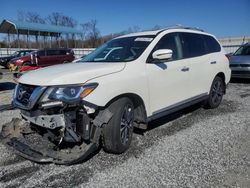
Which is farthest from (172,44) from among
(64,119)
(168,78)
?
(64,119)

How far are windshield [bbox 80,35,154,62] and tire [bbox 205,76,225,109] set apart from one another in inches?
95.7

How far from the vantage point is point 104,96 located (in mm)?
3492

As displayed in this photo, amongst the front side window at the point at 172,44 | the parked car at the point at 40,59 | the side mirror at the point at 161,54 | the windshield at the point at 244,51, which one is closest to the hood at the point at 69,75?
the side mirror at the point at 161,54

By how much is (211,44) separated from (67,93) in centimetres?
422

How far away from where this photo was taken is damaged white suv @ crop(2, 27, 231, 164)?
3359 mm

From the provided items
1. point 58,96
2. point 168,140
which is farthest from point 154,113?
point 58,96

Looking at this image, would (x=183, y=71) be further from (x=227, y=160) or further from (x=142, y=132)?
(x=227, y=160)

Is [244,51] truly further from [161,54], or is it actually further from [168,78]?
[161,54]

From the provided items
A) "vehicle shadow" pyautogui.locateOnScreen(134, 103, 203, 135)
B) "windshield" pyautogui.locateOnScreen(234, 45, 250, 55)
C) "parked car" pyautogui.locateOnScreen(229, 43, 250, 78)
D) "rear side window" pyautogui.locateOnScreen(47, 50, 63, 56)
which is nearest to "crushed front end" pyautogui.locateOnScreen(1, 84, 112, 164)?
"vehicle shadow" pyautogui.locateOnScreen(134, 103, 203, 135)

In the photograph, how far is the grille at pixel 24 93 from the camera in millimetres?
3568

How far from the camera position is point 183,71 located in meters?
4.98

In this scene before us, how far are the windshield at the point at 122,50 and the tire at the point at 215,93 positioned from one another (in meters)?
2.43

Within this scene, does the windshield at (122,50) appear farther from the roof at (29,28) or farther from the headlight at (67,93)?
the roof at (29,28)

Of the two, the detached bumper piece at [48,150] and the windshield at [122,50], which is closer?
the detached bumper piece at [48,150]
